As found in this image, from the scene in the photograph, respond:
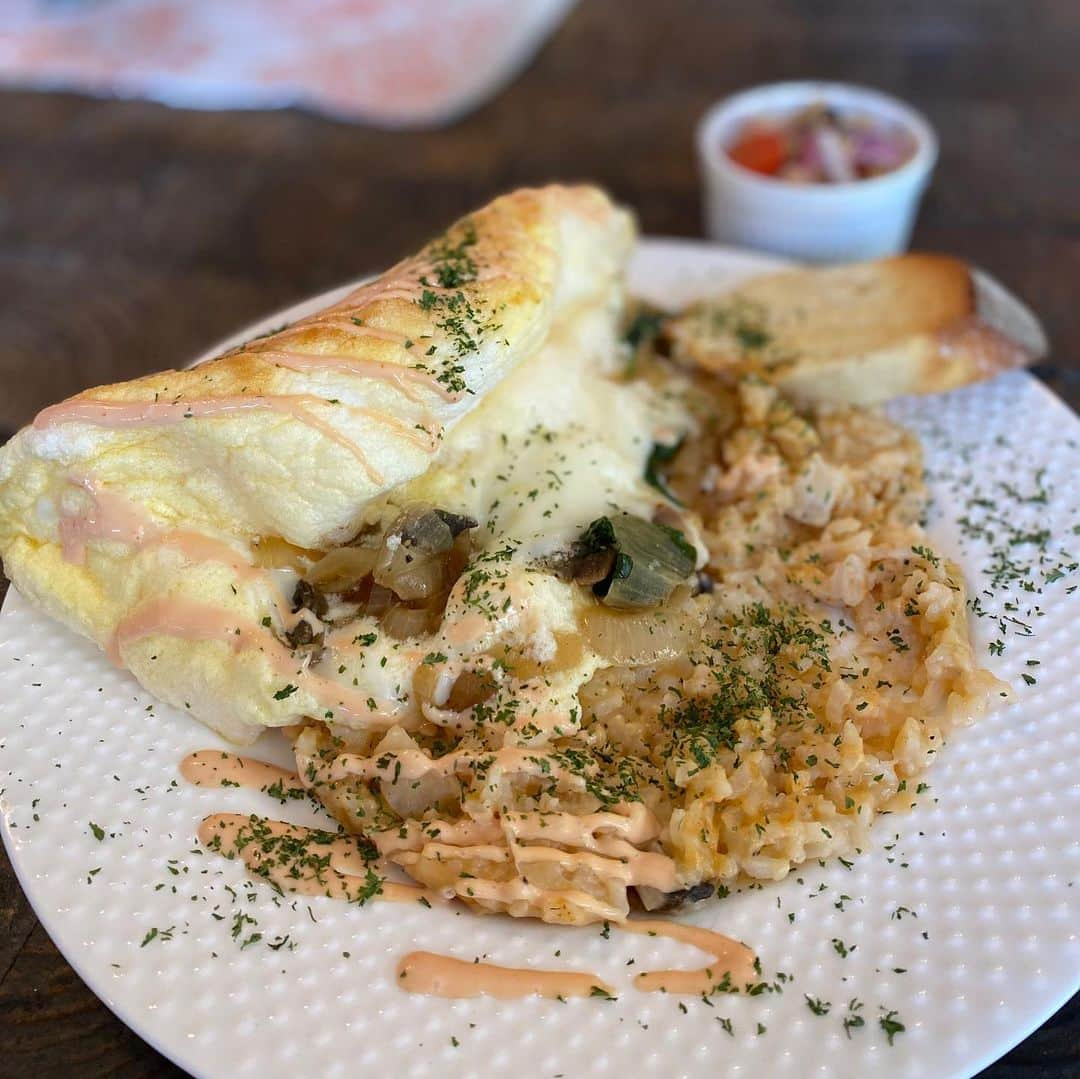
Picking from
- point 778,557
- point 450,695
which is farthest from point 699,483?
point 450,695

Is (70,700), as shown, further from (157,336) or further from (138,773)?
(157,336)

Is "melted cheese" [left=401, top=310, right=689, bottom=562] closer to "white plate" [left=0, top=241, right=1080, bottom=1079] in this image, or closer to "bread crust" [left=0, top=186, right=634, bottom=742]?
"bread crust" [left=0, top=186, right=634, bottom=742]

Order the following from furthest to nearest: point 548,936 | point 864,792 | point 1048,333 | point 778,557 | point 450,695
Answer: point 1048,333 < point 778,557 < point 450,695 < point 864,792 < point 548,936

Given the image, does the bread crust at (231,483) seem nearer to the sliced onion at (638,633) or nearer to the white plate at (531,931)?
the white plate at (531,931)

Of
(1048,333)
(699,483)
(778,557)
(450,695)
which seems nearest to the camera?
(450,695)

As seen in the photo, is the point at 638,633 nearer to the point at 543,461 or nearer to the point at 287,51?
the point at 543,461
